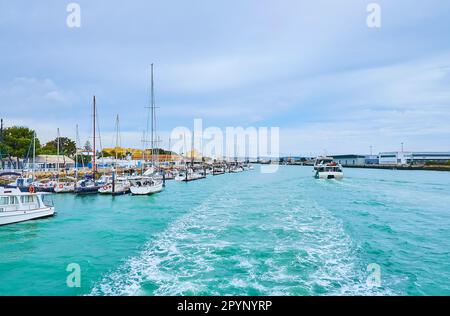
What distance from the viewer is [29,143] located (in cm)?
6306

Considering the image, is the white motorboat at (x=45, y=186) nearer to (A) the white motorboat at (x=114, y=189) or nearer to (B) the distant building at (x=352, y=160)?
(A) the white motorboat at (x=114, y=189)

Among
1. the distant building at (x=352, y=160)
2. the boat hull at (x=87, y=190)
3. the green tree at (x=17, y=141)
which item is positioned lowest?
the boat hull at (x=87, y=190)

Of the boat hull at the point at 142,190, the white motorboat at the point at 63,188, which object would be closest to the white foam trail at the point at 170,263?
the boat hull at the point at 142,190

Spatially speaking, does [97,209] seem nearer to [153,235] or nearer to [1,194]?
[1,194]

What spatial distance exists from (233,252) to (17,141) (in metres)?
66.5

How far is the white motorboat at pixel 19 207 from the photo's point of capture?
22953mm

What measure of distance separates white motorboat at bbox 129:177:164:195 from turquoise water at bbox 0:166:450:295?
44.8 ft

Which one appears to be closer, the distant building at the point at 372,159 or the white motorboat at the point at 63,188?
the white motorboat at the point at 63,188

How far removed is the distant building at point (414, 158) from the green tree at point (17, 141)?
511 feet

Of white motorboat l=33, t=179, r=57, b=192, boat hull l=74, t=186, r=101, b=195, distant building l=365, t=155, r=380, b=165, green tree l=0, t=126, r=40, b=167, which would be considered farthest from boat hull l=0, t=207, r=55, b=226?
distant building l=365, t=155, r=380, b=165

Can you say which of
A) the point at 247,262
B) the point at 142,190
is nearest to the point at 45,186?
the point at 142,190

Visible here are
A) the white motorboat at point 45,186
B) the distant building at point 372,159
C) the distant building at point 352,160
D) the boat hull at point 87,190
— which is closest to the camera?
the boat hull at point 87,190

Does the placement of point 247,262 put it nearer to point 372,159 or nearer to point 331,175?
point 331,175
